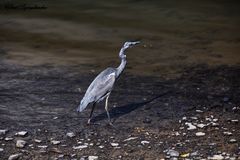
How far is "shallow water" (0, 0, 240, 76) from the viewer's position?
45.5ft

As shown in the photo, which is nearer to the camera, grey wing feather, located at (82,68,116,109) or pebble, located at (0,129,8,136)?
pebble, located at (0,129,8,136)

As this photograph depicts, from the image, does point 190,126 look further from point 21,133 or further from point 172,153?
point 21,133

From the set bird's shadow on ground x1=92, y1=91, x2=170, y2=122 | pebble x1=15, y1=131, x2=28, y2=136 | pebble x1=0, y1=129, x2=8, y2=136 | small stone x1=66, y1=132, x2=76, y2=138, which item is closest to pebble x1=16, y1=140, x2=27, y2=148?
pebble x1=15, y1=131, x2=28, y2=136

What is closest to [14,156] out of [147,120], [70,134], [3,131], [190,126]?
[3,131]

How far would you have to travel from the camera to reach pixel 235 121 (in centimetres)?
946

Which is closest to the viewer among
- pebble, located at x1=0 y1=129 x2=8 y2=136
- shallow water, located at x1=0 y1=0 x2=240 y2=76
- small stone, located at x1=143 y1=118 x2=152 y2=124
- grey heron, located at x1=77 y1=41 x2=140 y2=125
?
pebble, located at x1=0 y1=129 x2=8 y2=136

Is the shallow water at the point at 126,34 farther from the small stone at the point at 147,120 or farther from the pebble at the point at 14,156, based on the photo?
the pebble at the point at 14,156

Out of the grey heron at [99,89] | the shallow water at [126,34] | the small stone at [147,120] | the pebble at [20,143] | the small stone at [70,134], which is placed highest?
the grey heron at [99,89]

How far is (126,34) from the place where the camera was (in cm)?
1677

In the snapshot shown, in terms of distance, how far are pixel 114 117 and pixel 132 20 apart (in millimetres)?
9355

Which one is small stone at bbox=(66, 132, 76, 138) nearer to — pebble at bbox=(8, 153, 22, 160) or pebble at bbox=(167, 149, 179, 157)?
pebble at bbox=(8, 153, 22, 160)

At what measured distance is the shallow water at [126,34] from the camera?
45.5 feet

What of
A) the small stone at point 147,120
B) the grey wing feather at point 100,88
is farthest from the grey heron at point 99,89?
the small stone at point 147,120

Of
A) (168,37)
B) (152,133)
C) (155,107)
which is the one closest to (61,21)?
(168,37)
